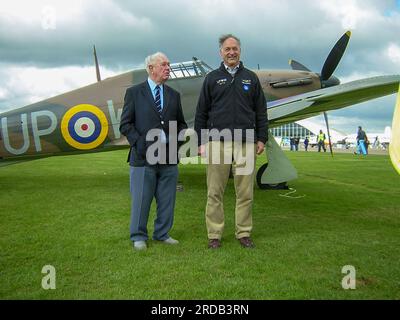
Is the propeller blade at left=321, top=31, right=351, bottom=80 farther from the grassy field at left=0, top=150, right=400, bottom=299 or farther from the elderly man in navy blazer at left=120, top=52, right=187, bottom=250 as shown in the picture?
the elderly man in navy blazer at left=120, top=52, right=187, bottom=250

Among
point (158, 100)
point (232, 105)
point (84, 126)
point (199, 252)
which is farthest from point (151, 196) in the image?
point (84, 126)

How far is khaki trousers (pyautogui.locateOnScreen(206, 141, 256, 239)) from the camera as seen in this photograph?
412cm

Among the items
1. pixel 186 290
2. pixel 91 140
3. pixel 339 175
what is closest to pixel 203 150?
pixel 186 290

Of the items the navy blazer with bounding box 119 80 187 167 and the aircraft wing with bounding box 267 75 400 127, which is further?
the aircraft wing with bounding box 267 75 400 127

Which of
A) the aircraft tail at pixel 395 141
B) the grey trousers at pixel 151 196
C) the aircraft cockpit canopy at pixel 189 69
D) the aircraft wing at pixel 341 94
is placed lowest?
the grey trousers at pixel 151 196

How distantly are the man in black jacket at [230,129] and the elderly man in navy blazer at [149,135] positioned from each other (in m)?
0.34

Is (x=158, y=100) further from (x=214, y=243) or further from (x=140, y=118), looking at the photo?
(x=214, y=243)

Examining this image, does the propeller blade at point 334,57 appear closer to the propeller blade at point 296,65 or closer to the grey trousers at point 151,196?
the propeller blade at point 296,65

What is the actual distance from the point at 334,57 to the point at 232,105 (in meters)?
5.77

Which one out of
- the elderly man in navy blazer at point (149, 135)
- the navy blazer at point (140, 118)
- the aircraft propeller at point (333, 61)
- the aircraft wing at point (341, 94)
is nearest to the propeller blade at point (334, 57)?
the aircraft propeller at point (333, 61)

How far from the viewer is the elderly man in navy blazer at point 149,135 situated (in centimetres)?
412

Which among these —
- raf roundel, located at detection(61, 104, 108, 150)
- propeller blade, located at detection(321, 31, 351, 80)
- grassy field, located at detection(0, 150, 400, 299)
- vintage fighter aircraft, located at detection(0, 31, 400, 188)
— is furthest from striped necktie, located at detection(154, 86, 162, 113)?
propeller blade, located at detection(321, 31, 351, 80)

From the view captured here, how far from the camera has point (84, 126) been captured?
779cm

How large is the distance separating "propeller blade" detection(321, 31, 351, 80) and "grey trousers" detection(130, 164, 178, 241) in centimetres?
597
